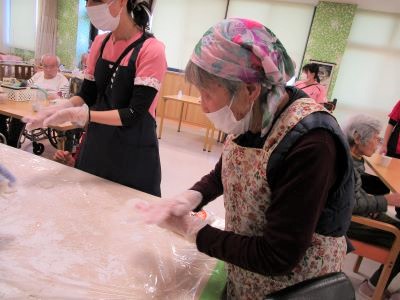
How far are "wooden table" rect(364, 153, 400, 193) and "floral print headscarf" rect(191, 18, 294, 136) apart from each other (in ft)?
5.46

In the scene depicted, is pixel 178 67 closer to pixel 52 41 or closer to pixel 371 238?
pixel 52 41

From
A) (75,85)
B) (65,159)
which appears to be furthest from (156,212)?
(75,85)

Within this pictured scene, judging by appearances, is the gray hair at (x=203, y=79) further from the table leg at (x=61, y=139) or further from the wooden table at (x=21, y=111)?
the table leg at (x=61, y=139)

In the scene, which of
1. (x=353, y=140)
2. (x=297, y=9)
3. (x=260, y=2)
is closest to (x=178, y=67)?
(x=260, y=2)

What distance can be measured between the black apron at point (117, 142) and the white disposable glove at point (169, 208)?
53 centimetres

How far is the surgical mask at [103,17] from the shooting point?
1256mm

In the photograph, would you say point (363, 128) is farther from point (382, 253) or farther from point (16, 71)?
point (16, 71)

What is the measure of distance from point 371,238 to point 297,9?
5.11 meters

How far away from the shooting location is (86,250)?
84 centimetres

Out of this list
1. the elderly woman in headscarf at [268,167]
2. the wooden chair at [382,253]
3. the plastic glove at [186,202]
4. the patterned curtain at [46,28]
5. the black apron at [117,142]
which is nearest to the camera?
the elderly woman in headscarf at [268,167]

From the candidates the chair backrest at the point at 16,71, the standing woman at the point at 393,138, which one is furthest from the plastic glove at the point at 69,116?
the chair backrest at the point at 16,71

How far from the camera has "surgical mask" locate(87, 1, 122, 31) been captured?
1256 mm

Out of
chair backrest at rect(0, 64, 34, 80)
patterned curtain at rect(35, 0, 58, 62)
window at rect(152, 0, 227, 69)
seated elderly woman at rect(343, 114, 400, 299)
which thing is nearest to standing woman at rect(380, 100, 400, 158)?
seated elderly woman at rect(343, 114, 400, 299)

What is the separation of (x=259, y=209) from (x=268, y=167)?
11 cm
